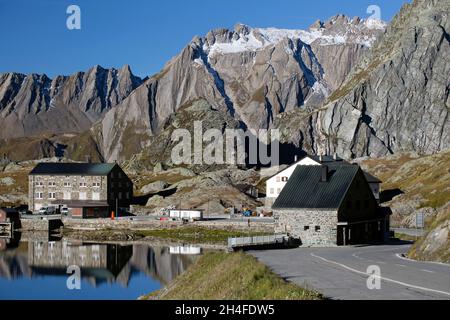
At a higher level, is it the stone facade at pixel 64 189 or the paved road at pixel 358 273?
the stone facade at pixel 64 189

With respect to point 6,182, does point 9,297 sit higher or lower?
lower

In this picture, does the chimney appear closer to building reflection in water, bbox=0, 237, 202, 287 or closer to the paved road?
the paved road

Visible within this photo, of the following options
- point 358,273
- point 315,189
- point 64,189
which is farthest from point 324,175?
point 64,189

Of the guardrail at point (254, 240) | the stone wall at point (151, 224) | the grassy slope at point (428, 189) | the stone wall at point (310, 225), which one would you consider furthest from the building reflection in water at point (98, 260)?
the grassy slope at point (428, 189)

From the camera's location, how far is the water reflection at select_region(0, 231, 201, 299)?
211ft

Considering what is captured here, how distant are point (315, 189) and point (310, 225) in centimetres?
450

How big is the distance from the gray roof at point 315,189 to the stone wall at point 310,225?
23.3 inches

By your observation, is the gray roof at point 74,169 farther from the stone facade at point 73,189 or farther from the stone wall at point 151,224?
the stone wall at point 151,224

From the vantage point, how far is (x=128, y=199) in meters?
136

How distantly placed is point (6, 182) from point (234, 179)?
6720 centimetres

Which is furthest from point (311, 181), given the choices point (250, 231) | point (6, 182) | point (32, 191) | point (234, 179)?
point (6, 182)

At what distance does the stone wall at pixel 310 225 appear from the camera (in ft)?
203

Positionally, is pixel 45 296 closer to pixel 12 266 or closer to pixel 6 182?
pixel 12 266

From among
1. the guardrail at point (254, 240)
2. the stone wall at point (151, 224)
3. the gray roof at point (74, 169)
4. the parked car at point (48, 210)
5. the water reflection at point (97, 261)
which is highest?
the gray roof at point (74, 169)
